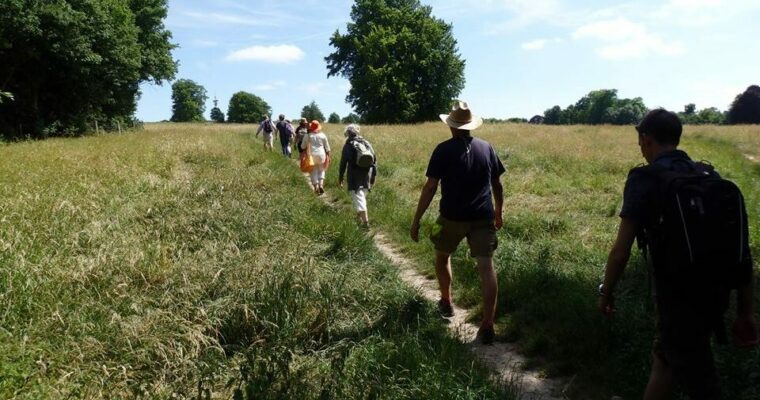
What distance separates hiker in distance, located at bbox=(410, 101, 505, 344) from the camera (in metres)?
4.50

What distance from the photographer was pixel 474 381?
345cm

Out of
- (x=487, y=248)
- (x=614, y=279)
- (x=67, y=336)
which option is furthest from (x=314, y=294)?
(x=614, y=279)

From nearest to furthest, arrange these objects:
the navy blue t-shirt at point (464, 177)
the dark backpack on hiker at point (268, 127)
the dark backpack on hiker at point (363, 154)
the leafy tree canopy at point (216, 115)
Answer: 1. the navy blue t-shirt at point (464, 177)
2. the dark backpack on hiker at point (363, 154)
3. the dark backpack on hiker at point (268, 127)
4. the leafy tree canopy at point (216, 115)

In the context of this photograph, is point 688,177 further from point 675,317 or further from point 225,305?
point 225,305

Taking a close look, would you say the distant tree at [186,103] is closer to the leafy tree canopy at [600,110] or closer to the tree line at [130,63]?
the tree line at [130,63]

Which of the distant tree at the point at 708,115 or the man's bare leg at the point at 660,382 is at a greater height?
the distant tree at the point at 708,115

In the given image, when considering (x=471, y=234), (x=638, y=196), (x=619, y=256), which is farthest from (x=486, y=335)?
(x=638, y=196)

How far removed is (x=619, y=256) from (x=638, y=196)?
1.19ft

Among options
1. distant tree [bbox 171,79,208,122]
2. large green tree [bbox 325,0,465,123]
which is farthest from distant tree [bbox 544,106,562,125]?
large green tree [bbox 325,0,465,123]

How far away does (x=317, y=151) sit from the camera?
35.5ft

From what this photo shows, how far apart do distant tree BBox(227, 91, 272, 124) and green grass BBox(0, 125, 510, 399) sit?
106 metres

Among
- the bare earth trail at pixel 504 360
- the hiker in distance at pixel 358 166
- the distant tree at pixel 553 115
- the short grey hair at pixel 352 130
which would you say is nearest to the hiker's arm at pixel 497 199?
the bare earth trail at pixel 504 360

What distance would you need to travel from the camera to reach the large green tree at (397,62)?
4503 cm

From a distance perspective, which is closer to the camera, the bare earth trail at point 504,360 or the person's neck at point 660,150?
the person's neck at point 660,150
